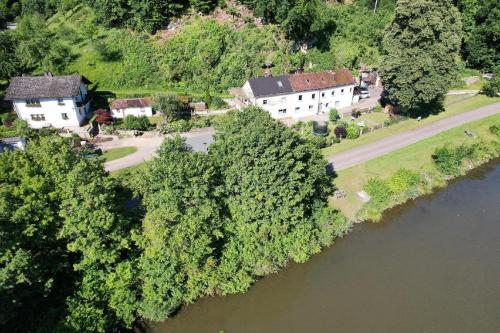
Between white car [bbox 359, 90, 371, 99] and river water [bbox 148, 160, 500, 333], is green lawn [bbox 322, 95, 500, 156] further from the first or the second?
river water [bbox 148, 160, 500, 333]

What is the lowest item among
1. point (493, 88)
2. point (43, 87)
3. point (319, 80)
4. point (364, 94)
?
point (364, 94)

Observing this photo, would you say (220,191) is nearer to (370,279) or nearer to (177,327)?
(177,327)

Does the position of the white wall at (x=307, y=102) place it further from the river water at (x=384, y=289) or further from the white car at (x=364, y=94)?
the river water at (x=384, y=289)

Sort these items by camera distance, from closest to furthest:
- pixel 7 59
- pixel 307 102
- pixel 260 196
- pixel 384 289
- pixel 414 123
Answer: pixel 384 289 → pixel 260 196 → pixel 414 123 → pixel 307 102 → pixel 7 59

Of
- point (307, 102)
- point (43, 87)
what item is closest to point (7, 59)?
point (43, 87)

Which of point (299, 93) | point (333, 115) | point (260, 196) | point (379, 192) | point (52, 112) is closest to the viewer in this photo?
point (260, 196)

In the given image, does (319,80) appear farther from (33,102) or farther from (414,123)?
(33,102)

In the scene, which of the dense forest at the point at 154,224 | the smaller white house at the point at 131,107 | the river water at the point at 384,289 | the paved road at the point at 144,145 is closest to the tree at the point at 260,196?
the dense forest at the point at 154,224

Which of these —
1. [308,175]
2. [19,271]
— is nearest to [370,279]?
[308,175]
